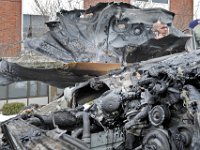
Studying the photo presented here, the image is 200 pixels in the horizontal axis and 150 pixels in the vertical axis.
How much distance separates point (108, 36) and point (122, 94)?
→ 141 inches

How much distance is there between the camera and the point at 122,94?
13.9ft

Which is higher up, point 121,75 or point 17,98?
point 121,75

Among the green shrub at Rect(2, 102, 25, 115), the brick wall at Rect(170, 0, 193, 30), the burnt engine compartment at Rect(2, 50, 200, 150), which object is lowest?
the green shrub at Rect(2, 102, 25, 115)

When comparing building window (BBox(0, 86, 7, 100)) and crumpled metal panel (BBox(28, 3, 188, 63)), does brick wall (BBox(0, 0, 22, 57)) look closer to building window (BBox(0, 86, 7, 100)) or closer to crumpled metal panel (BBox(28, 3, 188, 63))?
building window (BBox(0, 86, 7, 100))

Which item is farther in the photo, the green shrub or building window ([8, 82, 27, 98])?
building window ([8, 82, 27, 98])

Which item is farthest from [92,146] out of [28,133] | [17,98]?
[17,98]

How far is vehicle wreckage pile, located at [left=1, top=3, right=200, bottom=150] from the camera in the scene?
3.54 m

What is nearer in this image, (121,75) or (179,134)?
(179,134)

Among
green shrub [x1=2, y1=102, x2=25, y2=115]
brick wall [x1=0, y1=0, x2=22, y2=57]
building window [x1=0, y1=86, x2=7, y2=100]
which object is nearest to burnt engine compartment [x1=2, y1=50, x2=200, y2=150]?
green shrub [x1=2, y1=102, x2=25, y2=115]

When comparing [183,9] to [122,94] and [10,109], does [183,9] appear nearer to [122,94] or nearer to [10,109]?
[10,109]

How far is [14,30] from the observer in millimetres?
17609

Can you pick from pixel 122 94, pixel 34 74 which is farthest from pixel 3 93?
pixel 122 94

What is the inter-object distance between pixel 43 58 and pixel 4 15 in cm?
1010

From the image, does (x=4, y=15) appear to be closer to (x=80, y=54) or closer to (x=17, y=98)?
(x=17, y=98)
